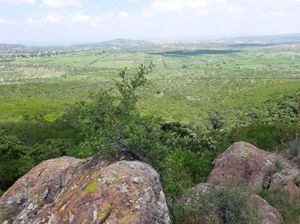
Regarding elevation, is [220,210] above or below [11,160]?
above

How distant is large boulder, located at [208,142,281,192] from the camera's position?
842 inches

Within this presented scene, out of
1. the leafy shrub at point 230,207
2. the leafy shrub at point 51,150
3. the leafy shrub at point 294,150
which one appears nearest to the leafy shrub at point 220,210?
the leafy shrub at point 230,207

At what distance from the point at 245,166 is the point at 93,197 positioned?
12.9m

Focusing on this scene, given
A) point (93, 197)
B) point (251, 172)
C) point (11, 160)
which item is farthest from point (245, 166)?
point (11, 160)

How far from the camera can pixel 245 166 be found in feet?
72.5

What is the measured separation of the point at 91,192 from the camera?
11203 millimetres

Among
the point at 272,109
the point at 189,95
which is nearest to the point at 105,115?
the point at 272,109

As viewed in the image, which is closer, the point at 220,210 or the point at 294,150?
the point at 220,210

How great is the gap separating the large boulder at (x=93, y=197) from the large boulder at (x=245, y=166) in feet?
33.0

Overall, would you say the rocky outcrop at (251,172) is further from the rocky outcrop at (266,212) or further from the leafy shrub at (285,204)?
the leafy shrub at (285,204)

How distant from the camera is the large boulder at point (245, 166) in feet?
70.2

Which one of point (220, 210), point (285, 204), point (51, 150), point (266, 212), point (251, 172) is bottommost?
point (51, 150)

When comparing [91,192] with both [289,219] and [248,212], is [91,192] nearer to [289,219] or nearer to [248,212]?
[248,212]

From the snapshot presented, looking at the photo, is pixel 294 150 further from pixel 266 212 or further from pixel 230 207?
pixel 230 207
